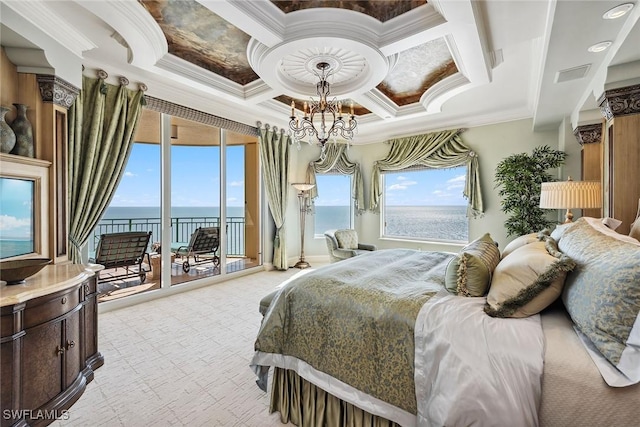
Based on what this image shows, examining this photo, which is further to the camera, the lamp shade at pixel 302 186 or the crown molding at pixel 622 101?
the lamp shade at pixel 302 186

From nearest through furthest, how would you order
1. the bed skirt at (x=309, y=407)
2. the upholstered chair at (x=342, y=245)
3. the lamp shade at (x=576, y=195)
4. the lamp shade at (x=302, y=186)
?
the bed skirt at (x=309, y=407), the lamp shade at (x=576, y=195), the upholstered chair at (x=342, y=245), the lamp shade at (x=302, y=186)

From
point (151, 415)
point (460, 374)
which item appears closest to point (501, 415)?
point (460, 374)

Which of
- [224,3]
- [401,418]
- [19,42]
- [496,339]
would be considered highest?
[224,3]

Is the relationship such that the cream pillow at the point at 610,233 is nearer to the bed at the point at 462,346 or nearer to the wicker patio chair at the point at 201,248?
the bed at the point at 462,346

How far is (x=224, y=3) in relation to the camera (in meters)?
2.01

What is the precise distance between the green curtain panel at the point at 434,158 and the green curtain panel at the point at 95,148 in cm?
444

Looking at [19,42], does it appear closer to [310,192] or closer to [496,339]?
[496,339]

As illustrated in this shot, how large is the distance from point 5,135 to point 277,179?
3.66m

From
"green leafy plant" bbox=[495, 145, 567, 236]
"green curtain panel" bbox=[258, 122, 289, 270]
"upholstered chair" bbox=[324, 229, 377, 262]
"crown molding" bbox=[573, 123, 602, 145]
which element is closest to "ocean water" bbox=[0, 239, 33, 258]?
"green curtain panel" bbox=[258, 122, 289, 270]

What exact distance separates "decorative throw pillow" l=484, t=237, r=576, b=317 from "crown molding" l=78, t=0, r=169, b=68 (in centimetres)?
316

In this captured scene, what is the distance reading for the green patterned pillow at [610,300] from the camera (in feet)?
3.05

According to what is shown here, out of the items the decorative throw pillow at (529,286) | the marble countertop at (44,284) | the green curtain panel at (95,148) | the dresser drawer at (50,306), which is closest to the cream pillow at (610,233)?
the decorative throw pillow at (529,286)

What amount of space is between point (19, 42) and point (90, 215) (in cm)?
163

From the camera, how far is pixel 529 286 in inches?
50.4
